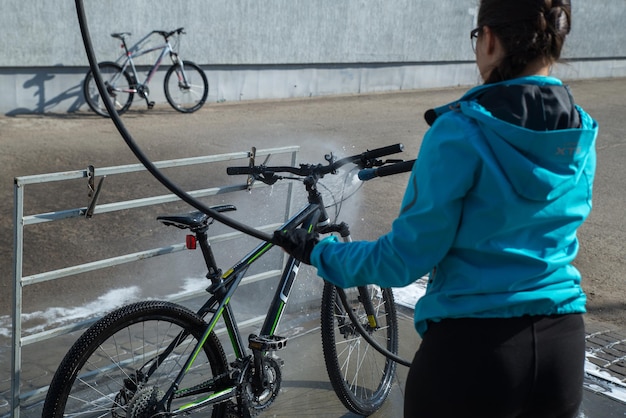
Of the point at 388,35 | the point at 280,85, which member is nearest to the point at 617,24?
the point at 388,35

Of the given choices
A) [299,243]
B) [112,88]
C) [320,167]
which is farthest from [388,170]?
[112,88]

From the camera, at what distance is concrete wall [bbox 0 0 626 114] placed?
36.2 ft

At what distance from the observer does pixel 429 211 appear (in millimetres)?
1929

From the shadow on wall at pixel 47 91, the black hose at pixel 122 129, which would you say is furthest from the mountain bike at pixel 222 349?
the shadow on wall at pixel 47 91

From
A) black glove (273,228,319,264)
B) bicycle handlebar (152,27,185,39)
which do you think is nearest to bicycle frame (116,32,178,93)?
bicycle handlebar (152,27,185,39)

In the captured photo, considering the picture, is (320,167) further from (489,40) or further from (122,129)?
(489,40)

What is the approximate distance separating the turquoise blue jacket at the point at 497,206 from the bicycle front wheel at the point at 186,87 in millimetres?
10485

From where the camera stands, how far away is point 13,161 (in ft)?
28.6

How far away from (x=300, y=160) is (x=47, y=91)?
4.71 meters

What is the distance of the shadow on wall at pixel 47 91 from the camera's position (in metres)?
11.1

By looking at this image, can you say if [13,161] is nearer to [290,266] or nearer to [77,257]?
[77,257]

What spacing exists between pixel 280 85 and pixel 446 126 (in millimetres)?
12602

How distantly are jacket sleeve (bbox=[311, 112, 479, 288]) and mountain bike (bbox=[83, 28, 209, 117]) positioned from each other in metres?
9.89

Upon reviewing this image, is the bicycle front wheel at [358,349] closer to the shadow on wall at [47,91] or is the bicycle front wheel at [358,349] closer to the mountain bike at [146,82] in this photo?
the mountain bike at [146,82]
